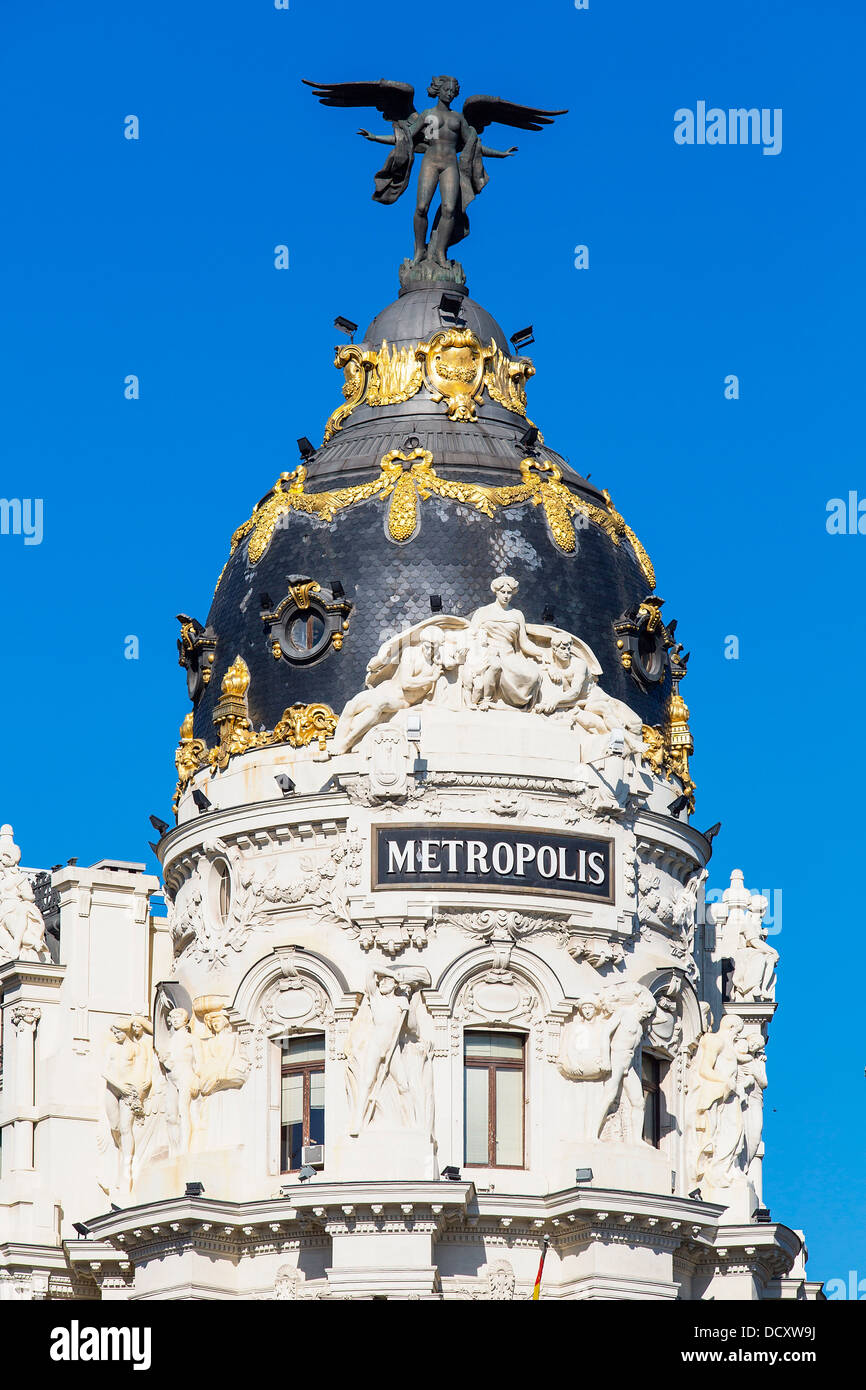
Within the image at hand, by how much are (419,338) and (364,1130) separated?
719 inches

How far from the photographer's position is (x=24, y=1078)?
68.8 m

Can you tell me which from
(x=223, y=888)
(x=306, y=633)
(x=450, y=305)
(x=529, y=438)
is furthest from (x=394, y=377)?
(x=223, y=888)

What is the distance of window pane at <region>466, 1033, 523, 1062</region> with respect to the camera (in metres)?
61.6

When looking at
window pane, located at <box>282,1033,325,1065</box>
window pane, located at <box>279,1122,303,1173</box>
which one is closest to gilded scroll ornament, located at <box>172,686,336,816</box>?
window pane, located at <box>282,1033,325,1065</box>

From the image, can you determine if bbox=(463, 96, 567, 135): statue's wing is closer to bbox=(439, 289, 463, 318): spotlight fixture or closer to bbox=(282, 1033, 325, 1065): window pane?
bbox=(439, 289, 463, 318): spotlight fixture

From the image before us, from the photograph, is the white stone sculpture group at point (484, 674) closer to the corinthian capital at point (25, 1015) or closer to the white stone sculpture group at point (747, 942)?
the white stone sculpture group at point (747, 942)

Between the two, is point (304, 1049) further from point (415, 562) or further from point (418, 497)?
point (418, 497)

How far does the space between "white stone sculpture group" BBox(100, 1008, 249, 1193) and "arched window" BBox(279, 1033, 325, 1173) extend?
926 millimetres

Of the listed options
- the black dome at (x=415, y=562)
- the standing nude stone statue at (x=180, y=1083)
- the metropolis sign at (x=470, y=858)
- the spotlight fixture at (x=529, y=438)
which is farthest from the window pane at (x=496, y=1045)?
the spotlight fixture at (x=529, y=438)

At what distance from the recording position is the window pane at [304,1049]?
6200 cm

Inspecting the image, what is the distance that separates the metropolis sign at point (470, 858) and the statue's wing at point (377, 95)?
1833cm

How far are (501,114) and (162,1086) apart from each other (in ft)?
77.9

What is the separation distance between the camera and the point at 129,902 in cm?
7081

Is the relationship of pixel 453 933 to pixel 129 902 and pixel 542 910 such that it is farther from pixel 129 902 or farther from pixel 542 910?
pixel 129 902
